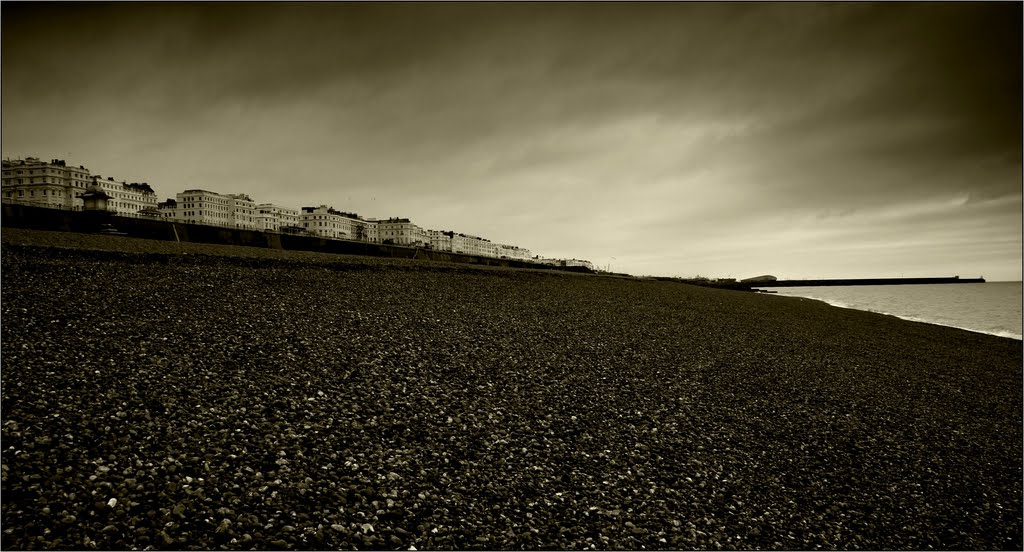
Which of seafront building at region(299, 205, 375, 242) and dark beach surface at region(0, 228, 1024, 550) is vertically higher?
seafront building at region(299, 205, 375, 242)

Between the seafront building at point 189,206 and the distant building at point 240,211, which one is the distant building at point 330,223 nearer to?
the seafront building at point 189,206

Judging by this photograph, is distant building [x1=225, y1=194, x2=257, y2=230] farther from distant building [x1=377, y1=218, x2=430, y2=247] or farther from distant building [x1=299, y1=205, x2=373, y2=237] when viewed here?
distant building [x1=377, y1=218, x2=430, y2=247]

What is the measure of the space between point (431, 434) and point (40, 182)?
508 ft

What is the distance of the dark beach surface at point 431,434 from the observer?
4824mm

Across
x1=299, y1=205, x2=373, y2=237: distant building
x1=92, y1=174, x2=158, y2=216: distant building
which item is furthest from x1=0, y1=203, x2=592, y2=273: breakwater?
x1=299, y1=205, x2=373, y2=237: distant building

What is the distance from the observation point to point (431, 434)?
22.1 feet

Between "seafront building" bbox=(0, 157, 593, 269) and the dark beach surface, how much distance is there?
74.1 m

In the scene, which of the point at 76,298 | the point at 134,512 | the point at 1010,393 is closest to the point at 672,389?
the point at 134,512

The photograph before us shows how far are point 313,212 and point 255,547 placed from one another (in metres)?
174

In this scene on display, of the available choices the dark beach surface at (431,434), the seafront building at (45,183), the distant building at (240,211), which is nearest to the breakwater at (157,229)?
the dark beach surface at (431,434)

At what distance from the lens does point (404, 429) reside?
22.1 feet

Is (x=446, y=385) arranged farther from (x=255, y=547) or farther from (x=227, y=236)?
(x=227, y=236)

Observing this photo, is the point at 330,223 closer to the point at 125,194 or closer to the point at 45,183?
the point at 125,194

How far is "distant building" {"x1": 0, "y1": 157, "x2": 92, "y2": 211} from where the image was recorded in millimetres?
107688
